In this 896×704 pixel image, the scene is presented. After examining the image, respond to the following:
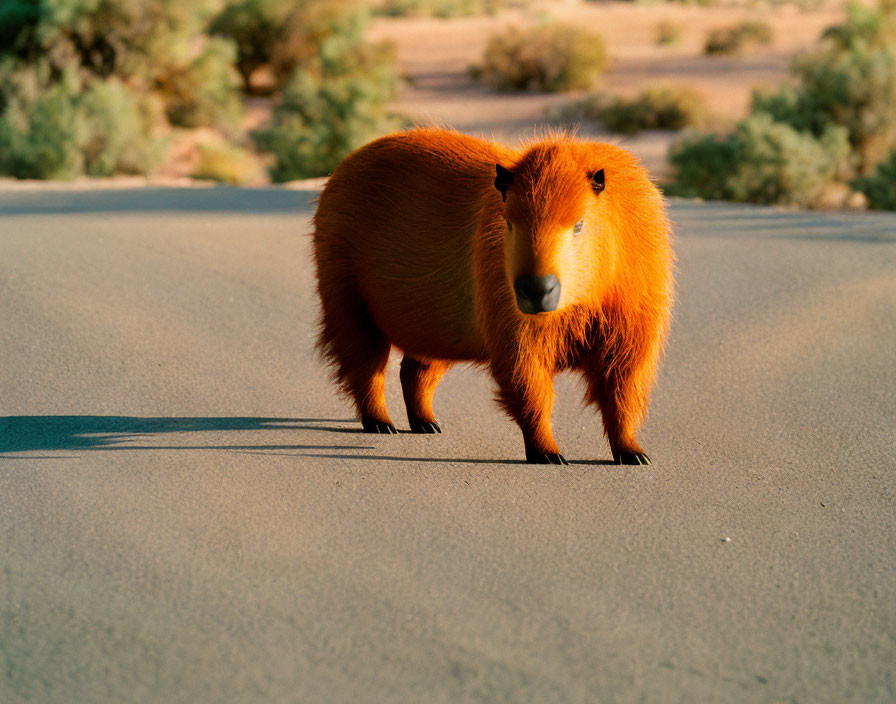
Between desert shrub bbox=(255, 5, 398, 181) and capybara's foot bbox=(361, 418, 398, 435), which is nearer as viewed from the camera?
capybara's foot bbox=(361, 418, 398, 435)

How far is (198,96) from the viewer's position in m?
24.8

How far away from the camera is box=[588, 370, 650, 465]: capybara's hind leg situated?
4715mm

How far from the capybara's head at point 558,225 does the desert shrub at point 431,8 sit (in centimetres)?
4716

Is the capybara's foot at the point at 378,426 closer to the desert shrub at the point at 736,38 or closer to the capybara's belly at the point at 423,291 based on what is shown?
the capybara's belly at the point at 423,291

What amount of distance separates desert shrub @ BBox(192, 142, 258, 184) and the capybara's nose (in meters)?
15.8

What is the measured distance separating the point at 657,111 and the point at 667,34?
15965 mm

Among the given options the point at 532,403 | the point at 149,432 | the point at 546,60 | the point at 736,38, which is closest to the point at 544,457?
the point at 532,403

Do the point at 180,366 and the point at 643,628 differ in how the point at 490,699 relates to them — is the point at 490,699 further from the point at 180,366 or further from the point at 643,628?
the point at 180,366

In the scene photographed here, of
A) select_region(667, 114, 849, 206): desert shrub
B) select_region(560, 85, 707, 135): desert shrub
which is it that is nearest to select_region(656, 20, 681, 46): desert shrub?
select_region(560, 85, 707, 135): desert shrub

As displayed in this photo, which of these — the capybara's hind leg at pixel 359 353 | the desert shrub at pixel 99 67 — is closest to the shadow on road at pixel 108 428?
the capybara's hind leg at pixel 359 353

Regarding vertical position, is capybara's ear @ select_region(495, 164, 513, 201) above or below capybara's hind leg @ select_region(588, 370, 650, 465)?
above

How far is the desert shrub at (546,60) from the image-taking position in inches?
1291

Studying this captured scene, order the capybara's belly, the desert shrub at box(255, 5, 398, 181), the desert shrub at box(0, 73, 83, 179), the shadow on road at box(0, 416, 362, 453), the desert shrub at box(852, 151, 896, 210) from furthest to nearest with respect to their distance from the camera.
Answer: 1. the desert shrub at box(255, 5, 398, 181)
2. the desert shrub at box(0, 73, 83, 179)
3. the desert shrub at box(852, 151, 896, 210)
4. the shadow on road at box(0, 416, 362, 453)
5. the capybara's belly

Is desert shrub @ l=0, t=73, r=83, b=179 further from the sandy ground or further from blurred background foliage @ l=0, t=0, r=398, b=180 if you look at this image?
the sandy ground
